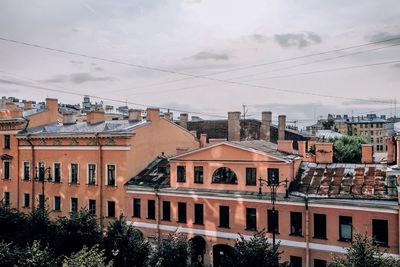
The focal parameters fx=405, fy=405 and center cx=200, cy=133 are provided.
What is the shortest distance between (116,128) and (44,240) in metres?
12.6

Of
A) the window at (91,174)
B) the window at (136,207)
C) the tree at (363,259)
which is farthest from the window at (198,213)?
the tree at (363,259)

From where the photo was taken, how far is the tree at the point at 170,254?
21.5m

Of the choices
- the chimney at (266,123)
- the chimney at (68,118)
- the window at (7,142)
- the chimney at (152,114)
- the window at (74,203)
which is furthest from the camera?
the chimney at (266,123)

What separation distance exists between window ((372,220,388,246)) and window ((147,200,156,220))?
16.3m

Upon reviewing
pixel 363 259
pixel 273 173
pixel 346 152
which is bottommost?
pixel 363 259

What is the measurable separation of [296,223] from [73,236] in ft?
47.3

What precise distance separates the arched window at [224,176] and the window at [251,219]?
7.79ft

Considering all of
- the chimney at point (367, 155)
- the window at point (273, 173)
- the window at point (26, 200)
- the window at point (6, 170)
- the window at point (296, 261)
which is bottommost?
the window at point (296, 261)

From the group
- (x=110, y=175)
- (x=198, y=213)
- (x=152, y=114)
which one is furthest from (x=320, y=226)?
(x=110, y=175)

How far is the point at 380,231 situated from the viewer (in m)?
24.4

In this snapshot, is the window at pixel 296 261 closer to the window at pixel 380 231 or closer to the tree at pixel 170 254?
the window at pixel 380 231

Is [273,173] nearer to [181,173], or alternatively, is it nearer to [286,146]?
[286,146]

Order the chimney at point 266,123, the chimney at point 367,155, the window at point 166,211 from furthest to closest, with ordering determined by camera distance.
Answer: the chimney at point 266,123 → the window at point 166,211 → the chimney at point 367,155

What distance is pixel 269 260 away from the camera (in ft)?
66.8
